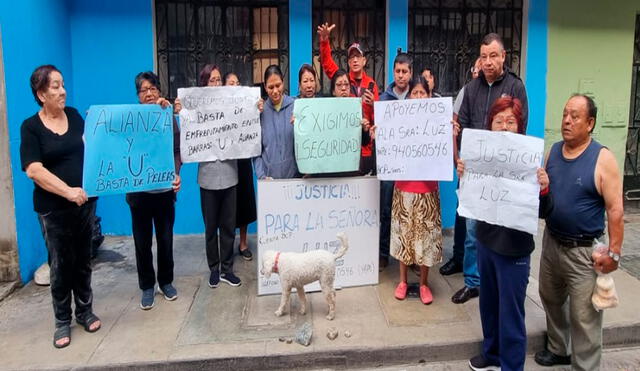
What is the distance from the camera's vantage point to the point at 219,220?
4.36 m

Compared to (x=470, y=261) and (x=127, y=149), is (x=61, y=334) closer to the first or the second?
(x=127, y=149)

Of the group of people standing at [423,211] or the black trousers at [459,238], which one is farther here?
the black trousers at [459,238]

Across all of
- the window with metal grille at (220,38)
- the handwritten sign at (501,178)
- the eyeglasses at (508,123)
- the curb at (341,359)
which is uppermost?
the window with metal grille at (220,38)

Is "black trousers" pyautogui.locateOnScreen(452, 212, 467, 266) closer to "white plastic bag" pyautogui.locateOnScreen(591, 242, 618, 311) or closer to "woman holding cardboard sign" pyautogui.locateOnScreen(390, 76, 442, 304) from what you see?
"woman holding cardboard sign" pyautogui.locateOnScreen(390, 76, 442, 304)

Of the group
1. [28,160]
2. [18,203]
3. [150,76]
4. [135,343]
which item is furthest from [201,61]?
[135,343]

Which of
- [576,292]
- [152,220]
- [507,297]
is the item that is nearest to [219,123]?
[152,220]

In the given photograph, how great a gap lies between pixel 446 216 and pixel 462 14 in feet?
8.68

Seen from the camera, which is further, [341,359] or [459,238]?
[459,238]

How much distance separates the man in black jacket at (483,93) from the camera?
354 centimetres

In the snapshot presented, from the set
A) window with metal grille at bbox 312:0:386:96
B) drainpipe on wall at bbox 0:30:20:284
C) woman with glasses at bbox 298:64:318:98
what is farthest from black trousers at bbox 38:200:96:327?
window with metal grille at bbox 312:0:386:96

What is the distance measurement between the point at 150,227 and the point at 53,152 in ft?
3.35

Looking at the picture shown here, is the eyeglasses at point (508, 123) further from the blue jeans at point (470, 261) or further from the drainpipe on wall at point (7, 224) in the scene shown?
the drainpipe on wall at point (7, 224)

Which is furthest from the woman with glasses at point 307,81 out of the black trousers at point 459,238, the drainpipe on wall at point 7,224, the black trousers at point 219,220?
the drainpipe on wall at point 7,224

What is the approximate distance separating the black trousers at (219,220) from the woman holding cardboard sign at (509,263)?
223cm
